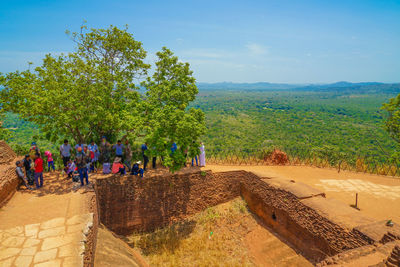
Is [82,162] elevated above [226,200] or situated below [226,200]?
above

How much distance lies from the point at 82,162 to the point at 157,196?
3938mm

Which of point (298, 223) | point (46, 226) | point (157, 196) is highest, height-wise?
point (46, 226)

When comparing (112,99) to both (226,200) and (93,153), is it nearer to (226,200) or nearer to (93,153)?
(93,153)

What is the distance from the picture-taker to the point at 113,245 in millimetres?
7938

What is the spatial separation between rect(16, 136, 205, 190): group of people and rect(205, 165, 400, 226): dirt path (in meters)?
4.40

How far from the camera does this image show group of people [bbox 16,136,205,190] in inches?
335

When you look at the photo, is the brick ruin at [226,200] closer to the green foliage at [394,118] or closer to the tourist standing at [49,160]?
the tourist standing at [49,160]

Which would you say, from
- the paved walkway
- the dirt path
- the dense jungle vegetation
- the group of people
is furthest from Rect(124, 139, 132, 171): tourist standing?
the dirt path

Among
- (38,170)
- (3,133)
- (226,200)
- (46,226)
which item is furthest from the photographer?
(3,133)

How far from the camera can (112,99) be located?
10.6 m

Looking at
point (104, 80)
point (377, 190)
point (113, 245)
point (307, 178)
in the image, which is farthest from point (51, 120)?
point (377, 190)

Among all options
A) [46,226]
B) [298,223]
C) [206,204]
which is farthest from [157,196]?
[298,223]

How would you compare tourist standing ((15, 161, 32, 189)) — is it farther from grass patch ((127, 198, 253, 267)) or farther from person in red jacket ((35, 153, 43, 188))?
grass patch ((127, 198, 253, 267))

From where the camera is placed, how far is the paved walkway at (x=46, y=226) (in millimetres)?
5281
